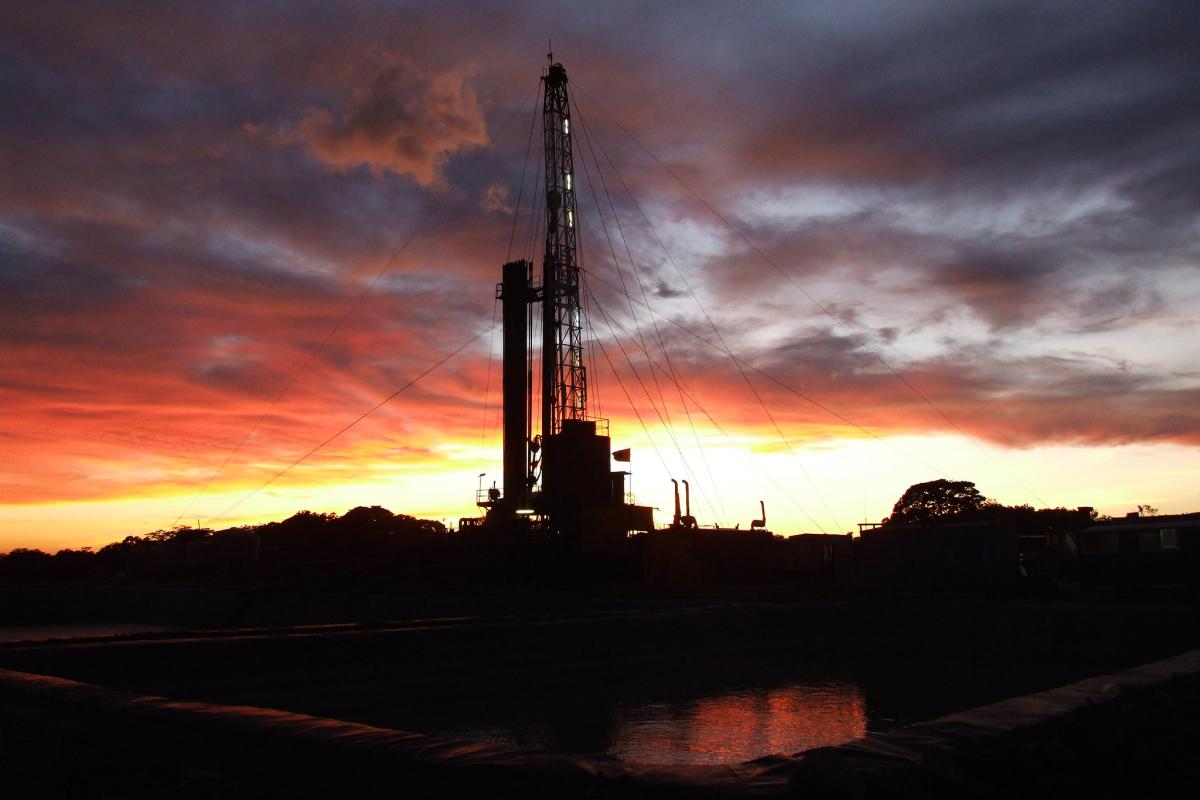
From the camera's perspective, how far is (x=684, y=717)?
17.5 m

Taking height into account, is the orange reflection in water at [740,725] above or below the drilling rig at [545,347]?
below

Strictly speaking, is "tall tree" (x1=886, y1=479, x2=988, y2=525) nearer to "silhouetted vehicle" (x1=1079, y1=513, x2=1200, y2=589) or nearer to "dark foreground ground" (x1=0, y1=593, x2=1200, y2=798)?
"silhouetted vehicle" (x1=1079, y1=513, x2=1200, y2=589)

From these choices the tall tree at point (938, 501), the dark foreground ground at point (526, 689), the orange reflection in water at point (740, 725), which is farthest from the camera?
the tall tree at point (938, 501)

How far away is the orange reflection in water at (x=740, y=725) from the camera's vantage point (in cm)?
1440

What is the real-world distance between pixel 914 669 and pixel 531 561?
1634 inches

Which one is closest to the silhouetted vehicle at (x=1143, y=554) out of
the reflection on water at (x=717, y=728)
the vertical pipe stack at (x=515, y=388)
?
the reflection on water at (x=717, y=728)

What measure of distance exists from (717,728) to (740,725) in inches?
21.9

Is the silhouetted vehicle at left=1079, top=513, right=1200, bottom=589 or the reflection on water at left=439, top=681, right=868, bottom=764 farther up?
the silhouetted vehicle at left=1079, top=513, right=1200, bottom=589

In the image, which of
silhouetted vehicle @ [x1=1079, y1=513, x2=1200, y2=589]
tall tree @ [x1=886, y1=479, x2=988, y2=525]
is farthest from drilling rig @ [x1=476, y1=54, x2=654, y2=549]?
tall tree @ [x1=886, y1=479, x2=988, y2=525]

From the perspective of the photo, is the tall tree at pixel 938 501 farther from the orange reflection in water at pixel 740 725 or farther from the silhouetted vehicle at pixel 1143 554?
the orange reflection in water at pixel 740 725

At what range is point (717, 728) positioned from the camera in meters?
16.5

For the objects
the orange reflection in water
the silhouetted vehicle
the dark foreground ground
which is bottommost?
the orange reflection in water

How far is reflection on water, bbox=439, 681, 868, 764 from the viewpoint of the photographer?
47.7 ft

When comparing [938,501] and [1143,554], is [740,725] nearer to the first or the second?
Result: [1143,554]
